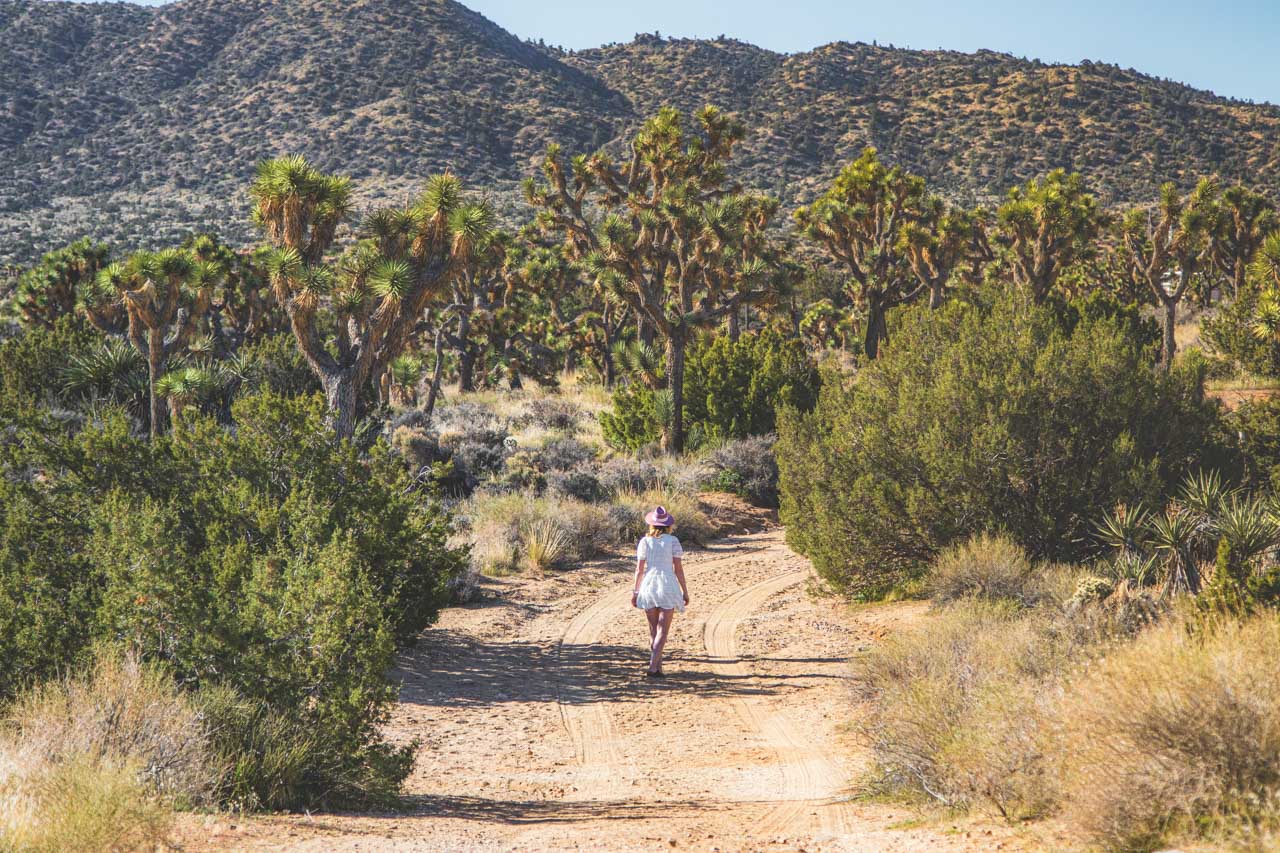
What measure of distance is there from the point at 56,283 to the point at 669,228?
17403 millimetres

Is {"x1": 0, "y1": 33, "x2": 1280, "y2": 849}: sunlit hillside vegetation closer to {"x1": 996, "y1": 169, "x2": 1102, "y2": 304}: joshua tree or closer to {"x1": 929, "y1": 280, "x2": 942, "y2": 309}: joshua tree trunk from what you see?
{"x1": 996, "y1": 169, "x2": 1102, "y2": 304}: joshua tree

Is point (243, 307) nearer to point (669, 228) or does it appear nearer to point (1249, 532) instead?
point (669, 228)

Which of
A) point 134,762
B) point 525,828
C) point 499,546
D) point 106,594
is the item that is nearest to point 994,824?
point 525,828

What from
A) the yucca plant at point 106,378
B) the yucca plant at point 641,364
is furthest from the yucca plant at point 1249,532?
the yucca plant at point 106,378

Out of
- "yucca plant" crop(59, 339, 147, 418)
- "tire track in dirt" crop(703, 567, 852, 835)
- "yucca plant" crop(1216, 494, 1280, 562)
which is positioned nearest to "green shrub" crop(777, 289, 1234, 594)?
"tire track in dirt" crop(703, 567, 852, 835)

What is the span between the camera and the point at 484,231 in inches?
586

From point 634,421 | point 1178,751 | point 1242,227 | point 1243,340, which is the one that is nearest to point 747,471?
point 634,421

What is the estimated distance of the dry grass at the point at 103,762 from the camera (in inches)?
175

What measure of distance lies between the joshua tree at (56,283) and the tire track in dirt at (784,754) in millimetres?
23522

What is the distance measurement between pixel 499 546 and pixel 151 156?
212 feet

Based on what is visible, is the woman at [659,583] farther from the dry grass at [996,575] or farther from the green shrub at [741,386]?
the green shrub at [741,386]

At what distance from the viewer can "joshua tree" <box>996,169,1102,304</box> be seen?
92.3 feet

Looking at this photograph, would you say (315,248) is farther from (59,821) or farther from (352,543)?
(59,821)

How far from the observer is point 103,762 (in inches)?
192
